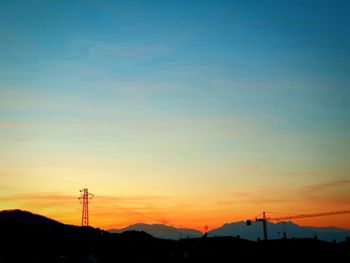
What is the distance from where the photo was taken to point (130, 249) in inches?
2896

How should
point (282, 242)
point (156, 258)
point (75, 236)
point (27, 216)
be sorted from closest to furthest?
1. point (156, 258)
2. point (75, 236)
3. point (282, 242)
4. point (27, 216)

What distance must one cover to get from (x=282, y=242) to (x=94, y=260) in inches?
1460

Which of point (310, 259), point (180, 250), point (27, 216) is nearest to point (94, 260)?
point (180, 250)

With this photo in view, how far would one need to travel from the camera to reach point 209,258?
2918 inches

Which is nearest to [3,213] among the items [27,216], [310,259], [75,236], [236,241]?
[27,216]

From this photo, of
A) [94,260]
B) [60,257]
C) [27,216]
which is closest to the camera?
[60,257]

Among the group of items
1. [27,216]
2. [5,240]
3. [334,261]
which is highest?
[27,216]

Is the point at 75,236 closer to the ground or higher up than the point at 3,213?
closer to the ground

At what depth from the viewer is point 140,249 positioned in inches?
2918

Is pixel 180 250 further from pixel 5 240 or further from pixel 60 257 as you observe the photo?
pixel 5 240

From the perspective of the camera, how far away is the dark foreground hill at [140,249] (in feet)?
212

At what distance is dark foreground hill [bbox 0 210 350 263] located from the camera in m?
64.7

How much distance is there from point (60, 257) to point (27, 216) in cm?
13392

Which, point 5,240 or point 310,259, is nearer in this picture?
point 5,240
